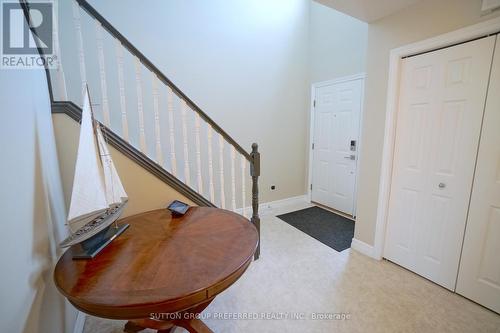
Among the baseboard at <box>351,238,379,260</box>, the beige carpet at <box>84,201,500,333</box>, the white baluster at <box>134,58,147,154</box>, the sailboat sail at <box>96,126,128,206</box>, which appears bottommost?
the beige carpet at <box>84,201,500,333</box>

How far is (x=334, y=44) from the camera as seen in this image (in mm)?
3316

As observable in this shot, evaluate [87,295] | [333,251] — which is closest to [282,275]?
[333,251]

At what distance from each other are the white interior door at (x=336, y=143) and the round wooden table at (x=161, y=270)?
2.53 metres

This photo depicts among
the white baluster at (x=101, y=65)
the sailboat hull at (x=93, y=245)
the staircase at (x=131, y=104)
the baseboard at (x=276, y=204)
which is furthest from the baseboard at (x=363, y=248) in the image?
the white baluster at (x=101, y=65)

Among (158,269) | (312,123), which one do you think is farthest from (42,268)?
(312,123)

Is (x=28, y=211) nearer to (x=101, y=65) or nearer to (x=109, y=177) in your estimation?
(x=109, y=177)

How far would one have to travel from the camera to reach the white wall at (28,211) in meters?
0.80

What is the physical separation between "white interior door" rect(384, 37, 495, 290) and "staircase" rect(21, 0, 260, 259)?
1.41 m

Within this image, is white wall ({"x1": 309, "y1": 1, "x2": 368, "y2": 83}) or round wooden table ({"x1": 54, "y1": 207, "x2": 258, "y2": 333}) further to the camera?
white wall ({"x1": 309, "y1": 1, "x2": 368, "y2": 83})

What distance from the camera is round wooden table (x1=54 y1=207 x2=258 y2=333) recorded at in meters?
0.78

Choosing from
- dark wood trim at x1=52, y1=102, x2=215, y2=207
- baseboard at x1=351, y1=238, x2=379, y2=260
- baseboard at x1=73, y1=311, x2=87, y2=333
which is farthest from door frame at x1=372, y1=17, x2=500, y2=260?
baseboard at x1=73, y1=311, x2=87, y2=333

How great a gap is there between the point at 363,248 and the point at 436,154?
1198mm

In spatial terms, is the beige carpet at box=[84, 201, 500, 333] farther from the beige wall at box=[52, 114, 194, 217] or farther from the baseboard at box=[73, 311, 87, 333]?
the beige wall at box=[52, 114, 194, 217]

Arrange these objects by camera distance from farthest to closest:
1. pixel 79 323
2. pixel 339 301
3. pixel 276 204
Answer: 1. pixel 276 204
2. pixel 339 301
3. pixel 79 323
